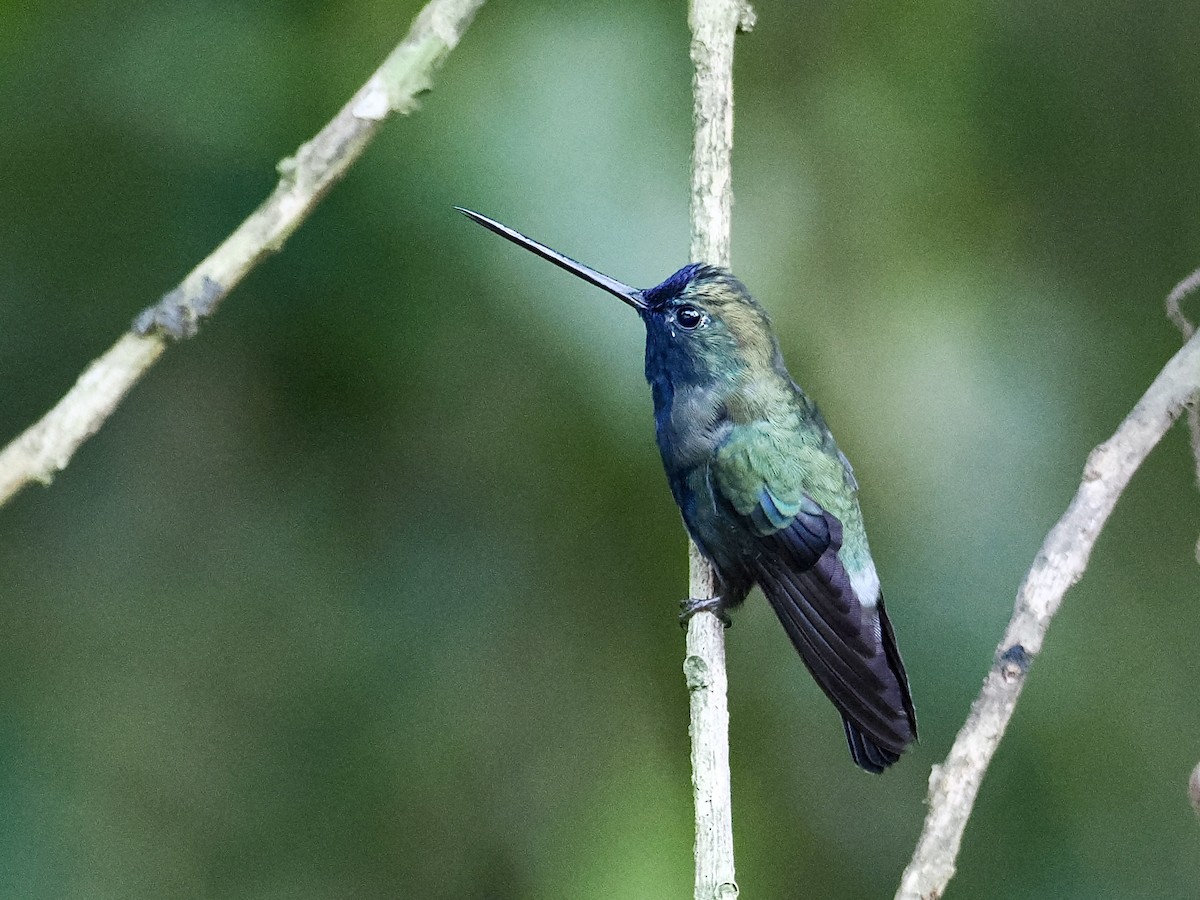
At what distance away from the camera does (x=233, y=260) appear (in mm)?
1349

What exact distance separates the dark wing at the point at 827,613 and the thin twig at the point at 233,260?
0.77 meters

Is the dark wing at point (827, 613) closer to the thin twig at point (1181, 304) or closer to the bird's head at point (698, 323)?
the bird's head at point (698, 323)

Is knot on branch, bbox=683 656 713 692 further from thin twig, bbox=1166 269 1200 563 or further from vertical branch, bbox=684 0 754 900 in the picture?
thin twig, bbox=1166 269 1200 563

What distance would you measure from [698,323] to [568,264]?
233mm

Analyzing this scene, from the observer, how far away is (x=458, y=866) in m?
2.41

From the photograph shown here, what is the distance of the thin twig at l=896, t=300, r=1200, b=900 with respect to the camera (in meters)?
1.30

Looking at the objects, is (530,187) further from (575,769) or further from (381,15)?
(575,769)

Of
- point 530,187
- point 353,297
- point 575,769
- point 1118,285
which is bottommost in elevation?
point 575,769

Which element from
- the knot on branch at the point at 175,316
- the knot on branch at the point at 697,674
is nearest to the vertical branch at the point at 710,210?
the knot on branch at the point at 697,674

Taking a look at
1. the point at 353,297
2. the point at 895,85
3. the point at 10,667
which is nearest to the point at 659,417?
the point at 353,297

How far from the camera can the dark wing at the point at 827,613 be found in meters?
1.84

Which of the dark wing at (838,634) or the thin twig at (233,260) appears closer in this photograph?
the thin twig at (233,260)

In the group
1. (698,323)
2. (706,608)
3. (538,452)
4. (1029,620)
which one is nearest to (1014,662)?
(1029,620)

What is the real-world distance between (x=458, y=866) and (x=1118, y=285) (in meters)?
1.61
